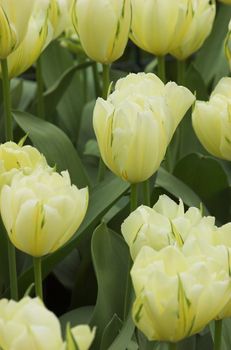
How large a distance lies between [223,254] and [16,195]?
18 cm

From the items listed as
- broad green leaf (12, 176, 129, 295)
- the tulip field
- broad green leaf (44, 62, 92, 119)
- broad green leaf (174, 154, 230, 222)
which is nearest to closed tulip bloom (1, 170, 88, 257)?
the tulip field

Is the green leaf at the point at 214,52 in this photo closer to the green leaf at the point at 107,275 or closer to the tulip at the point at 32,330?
the green leaf at the point at 107,275

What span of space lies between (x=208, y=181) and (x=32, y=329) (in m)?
0.66

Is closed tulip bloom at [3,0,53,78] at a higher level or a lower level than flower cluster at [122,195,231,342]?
lower

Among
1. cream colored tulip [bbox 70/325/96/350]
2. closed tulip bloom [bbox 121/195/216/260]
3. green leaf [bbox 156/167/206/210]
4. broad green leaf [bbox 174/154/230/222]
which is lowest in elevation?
broad green leaf [bbox 174/154/230/222]

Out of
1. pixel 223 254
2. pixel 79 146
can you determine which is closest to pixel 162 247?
pixel 223 254

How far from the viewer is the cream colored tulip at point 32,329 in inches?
26.9

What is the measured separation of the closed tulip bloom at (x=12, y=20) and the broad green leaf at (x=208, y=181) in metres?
0.32

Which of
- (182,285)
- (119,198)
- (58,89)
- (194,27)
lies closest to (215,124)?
(119,198)

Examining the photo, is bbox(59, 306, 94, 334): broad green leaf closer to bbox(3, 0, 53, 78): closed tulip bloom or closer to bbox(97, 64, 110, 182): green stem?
bbox(97, 64, 110, 182): green stem

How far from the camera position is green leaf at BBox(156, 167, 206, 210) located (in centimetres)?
120

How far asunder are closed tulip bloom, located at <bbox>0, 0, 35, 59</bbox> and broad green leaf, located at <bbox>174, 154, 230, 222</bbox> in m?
0.32

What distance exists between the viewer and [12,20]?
41.5 inches

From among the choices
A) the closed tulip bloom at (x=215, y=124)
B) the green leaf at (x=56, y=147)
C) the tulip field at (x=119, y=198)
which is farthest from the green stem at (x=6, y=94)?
the closed tulip bloom at (x=215, y=124)
